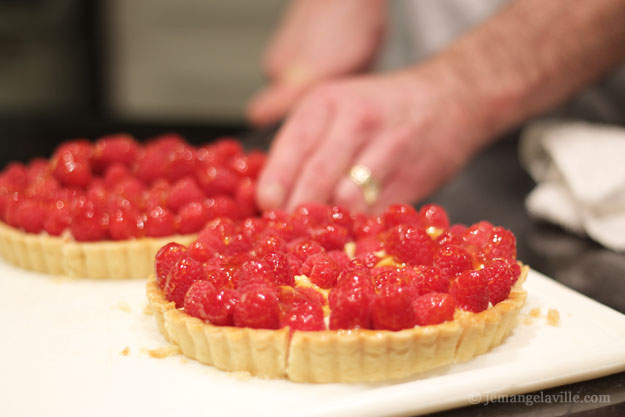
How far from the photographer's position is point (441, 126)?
233cm

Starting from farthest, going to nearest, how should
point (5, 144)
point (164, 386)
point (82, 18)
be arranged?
point (82, 18)
point (5, 144)
point (164, 386)

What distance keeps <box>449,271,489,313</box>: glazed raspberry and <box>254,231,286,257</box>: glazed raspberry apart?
0.39 meters

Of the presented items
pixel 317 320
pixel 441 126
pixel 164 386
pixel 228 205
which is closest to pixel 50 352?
pixel 164 386

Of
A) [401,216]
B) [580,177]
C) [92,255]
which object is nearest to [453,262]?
[401,216]

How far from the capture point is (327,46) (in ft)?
11.9

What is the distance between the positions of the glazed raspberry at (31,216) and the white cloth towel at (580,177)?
139cm

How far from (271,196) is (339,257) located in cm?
49

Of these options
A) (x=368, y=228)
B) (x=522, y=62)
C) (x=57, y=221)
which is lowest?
(x=57, y=221)

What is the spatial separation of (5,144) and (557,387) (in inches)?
120

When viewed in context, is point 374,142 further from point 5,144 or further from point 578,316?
point 5,144

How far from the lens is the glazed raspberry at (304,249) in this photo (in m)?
1.50

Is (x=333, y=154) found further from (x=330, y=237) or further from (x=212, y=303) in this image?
(x=212, y=303)

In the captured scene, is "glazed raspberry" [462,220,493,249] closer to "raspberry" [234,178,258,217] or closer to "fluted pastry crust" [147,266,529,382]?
"fluted pastry crust" [147,266,529,382]

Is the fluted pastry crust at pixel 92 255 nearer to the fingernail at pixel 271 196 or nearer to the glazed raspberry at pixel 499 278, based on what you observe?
the fingernail at pixel 271 196
